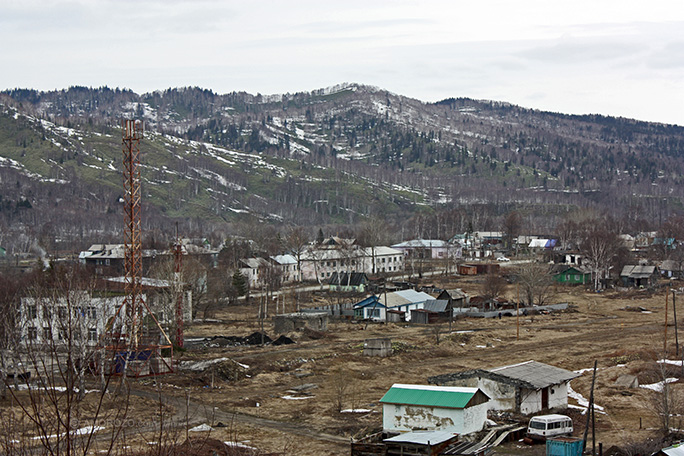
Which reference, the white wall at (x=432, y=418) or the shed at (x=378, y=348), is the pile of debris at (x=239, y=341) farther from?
the white wall at (x=432, y=418)

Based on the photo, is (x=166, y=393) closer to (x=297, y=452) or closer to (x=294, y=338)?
(x=297, y=452)

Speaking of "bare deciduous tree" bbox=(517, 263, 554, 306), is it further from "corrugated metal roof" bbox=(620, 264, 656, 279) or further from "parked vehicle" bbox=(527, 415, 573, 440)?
"parked vehicle" bbox=(527, 415, 573, 440)

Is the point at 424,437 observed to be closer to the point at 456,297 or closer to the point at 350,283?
the point at 456,297

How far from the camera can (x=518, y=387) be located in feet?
93.4

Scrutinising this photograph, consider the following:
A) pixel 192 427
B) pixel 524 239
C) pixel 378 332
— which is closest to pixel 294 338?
pixel 378 332

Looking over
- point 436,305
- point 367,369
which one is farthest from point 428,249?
point 367,369

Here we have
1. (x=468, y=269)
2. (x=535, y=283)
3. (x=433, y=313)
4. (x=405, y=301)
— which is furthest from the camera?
(x=468, y=269)

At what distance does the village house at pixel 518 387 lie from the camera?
93.8 ft

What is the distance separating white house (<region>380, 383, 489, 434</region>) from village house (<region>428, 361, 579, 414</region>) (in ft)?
8.67

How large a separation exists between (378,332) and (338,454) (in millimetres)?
30471

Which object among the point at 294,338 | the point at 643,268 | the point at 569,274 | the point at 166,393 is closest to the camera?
the point at 166,393

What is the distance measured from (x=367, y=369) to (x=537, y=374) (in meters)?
11.7

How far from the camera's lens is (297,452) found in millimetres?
23984

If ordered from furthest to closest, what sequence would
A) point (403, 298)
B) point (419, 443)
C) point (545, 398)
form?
point (403, 298)
point (545, 398)
point (419, 443)
